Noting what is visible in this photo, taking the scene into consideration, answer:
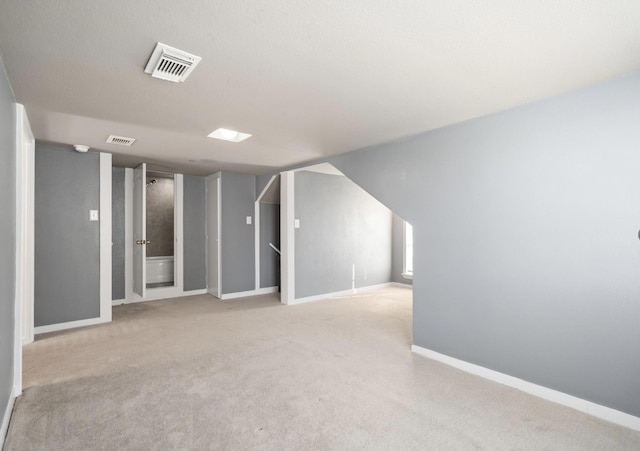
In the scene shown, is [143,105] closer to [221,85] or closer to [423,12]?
[221,85]

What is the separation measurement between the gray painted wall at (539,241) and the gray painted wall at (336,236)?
7.59ft

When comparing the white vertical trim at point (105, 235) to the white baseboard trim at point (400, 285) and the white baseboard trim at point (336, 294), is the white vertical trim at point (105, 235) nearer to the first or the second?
the white baseboard trim at point (336, 294)

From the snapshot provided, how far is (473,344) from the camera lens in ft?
9.21

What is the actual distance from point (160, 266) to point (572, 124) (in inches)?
266

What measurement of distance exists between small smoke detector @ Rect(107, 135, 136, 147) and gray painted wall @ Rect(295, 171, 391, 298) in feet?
7.64

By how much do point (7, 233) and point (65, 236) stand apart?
7.04ft

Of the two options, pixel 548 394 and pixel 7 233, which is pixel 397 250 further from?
pixel 7 233

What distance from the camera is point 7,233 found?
7.02 feet

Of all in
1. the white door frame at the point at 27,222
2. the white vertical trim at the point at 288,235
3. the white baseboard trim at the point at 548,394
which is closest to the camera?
the white baseboard trim at the point at 548,394

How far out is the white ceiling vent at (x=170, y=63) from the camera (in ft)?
5.69

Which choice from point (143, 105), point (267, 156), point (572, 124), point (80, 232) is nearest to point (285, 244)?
point (267, 156)

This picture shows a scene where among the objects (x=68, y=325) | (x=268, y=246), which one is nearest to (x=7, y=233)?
(x=68, y=325)

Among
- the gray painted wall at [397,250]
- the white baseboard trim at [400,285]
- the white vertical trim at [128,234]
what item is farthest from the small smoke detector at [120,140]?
the white baseboard trim at [400,285]

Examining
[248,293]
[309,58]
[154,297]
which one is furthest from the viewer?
[248,293]
